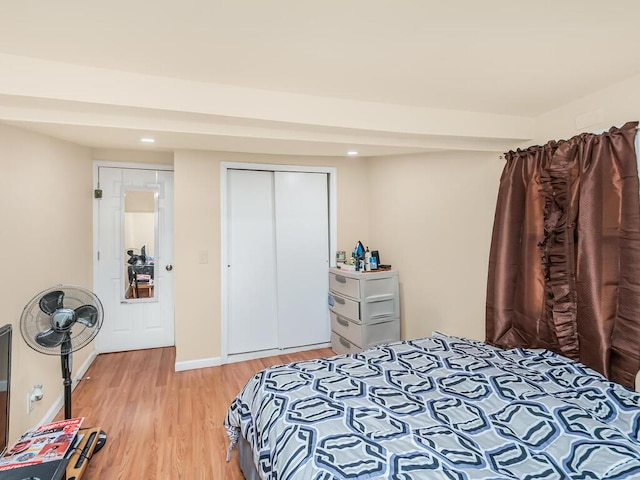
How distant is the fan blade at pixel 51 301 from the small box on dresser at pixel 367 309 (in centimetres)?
228

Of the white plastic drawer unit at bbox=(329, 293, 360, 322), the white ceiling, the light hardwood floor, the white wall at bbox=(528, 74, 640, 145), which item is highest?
the white ceiling

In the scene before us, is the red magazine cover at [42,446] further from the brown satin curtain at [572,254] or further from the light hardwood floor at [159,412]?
the brown satin curtain at [572,254]

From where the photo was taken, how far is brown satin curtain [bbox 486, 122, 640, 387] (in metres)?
1.81

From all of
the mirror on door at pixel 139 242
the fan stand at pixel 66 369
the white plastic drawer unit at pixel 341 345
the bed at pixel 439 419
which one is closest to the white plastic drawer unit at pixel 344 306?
the white plastic drawer unit at pixel 341 345

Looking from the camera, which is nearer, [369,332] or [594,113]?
[594,113]

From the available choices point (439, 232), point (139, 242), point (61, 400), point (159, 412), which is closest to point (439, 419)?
point (439, 232)

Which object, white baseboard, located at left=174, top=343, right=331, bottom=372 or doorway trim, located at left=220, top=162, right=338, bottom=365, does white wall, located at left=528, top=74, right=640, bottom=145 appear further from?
white baseboard, located at left=174, top=343, right=331, bottom=372

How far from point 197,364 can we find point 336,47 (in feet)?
10.0

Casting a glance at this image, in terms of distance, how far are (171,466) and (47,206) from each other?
Result: 195cm

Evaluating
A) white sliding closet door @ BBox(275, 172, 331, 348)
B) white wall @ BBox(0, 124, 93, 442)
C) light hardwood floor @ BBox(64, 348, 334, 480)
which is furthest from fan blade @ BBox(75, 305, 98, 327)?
white sliding closet door @ BBox(275, 172, 331, 348)

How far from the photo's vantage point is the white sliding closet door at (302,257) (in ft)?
12.0

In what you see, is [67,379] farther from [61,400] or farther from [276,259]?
[276,259]

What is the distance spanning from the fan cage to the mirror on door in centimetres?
143

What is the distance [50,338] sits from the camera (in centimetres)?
207
